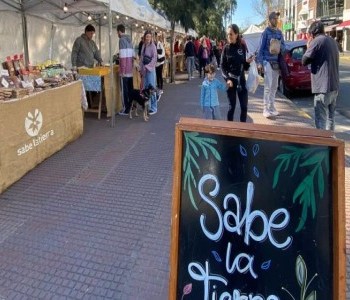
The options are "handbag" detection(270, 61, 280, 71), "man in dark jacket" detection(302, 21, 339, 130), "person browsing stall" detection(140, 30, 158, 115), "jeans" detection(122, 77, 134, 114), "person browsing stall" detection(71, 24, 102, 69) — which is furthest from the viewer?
"person browsing stall" detection(140, 30, 158, 115)

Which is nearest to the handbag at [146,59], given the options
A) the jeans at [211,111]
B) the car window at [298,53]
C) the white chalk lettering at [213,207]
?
the jeans at [211,111]

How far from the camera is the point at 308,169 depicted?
1.89m

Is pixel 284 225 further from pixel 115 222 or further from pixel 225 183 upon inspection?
pixel 115 222

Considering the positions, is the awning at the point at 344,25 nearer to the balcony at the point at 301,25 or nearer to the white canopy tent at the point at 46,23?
the balcony at the point at 301,25

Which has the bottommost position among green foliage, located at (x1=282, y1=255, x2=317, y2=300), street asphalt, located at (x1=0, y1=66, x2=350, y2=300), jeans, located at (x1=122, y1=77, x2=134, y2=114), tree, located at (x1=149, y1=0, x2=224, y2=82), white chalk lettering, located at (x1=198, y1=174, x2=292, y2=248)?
street asphalt, located at (x1=0, y1=66, x2=350, y2=300)

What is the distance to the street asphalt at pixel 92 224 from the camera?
3137mm

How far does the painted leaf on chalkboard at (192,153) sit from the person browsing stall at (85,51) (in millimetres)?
7423

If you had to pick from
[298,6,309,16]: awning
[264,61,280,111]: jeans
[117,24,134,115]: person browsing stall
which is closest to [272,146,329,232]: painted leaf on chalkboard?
[264,61,280,111]: jeans

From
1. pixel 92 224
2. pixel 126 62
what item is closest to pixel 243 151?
pixel 92 224

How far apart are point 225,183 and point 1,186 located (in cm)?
357

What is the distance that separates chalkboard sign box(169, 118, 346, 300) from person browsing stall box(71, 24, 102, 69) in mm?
7481

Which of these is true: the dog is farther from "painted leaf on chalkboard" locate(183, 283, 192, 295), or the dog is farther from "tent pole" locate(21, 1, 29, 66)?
"painted leaf on chalkboard" locate(183, 283, 192, 295)

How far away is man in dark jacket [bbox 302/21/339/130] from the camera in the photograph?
5.84 metres

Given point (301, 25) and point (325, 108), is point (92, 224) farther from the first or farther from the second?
point (301, 25)
